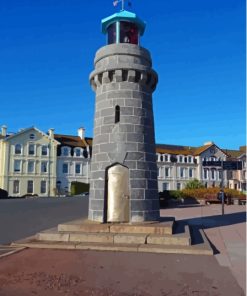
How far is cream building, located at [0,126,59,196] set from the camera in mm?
54250

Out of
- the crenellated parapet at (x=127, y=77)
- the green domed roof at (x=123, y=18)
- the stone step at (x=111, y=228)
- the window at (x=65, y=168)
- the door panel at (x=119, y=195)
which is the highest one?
the green domed roof at (x=123, y=18)

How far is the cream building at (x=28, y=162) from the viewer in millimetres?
54250

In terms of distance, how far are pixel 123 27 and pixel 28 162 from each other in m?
47.1

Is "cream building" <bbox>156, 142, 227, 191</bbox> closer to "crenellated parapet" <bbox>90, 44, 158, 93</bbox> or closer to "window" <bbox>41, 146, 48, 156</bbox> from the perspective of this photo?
"window" <bbox>41, 146, 48, 156</bbox>

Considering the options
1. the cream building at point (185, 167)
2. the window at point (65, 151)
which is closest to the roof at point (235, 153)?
the cream building at point (185, 167)

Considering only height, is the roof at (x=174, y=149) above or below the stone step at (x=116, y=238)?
above

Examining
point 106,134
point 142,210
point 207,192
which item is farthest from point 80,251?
point 207,192

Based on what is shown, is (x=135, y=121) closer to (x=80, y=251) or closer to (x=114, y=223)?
(x=114, y=223)

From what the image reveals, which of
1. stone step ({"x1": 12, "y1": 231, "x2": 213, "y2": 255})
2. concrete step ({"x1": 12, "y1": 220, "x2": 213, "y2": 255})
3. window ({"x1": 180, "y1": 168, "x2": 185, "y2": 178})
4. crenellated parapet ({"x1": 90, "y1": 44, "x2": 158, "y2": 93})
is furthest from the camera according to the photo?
window ({"x1": 180, "y1": 168, "x2": 185, "y2": 178})

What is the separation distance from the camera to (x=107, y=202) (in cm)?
1120

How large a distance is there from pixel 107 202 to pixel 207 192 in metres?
26.1

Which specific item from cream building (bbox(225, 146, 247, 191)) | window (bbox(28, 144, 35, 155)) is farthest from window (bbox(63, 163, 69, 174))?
cream building (bbox(225, 146, 247, 191))

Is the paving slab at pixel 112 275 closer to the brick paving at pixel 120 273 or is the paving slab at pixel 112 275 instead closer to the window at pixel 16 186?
the brick paving at pixel 120 273

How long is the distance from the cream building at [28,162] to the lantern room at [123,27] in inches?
1816
